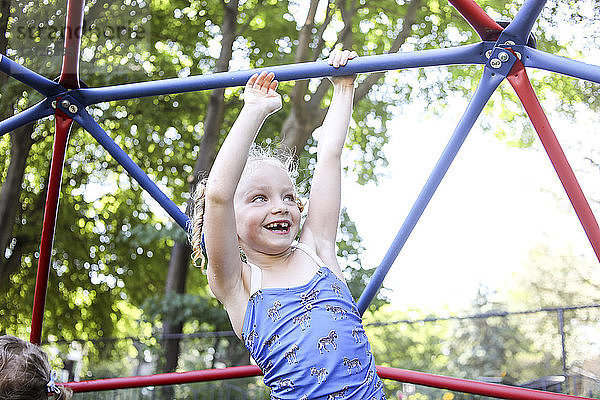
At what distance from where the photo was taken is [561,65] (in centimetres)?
179

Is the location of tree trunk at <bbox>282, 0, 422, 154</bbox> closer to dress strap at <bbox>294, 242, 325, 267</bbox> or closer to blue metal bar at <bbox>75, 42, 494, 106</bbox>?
blue metal bar at <bbox>75, 42, 494, 106</bbox>

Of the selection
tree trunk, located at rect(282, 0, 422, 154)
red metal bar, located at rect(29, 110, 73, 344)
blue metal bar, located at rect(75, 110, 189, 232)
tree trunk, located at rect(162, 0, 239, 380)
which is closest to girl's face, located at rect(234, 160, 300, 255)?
blue metal bar, located at rect(75, 110, 189, 232)

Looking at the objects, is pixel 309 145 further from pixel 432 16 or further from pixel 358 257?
pixel 432 16

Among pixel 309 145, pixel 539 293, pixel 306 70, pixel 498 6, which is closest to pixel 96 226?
pixel 309 145

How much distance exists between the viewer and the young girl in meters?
1.49

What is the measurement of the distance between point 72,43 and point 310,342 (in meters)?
1.36

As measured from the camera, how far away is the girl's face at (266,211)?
1637 mm

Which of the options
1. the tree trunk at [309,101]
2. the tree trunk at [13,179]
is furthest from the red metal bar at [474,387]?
the tree trunk at [13,179]

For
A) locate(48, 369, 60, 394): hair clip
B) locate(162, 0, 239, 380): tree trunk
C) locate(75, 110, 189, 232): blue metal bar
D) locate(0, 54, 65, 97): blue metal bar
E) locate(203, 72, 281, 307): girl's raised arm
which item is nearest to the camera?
locate(203, 72, 281, 307): girl's raised arm

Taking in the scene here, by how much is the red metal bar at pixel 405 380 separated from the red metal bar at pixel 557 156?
0.48 m

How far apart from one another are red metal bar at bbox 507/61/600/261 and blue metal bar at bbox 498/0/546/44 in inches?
2.6

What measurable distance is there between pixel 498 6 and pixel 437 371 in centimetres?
751

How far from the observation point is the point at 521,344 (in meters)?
10.1

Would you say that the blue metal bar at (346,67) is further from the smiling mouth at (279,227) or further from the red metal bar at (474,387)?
the red metal bar at (474,387)
